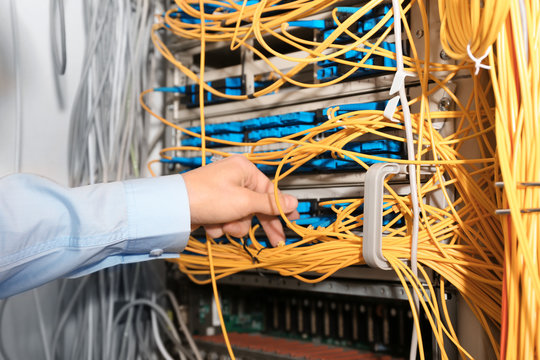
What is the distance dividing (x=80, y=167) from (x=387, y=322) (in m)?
0.80

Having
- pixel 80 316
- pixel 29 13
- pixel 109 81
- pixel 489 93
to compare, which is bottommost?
pixel 80 316

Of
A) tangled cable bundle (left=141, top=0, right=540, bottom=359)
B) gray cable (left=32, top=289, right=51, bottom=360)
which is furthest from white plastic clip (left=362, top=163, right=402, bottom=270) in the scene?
gray cable (left=32, top=289, right=51, bottom=360)

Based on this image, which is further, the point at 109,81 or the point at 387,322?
the point at 109,81

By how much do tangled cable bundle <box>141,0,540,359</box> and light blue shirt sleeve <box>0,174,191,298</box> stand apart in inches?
6.0

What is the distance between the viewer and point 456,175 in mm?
729

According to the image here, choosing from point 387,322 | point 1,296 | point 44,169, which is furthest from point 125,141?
point 387,322

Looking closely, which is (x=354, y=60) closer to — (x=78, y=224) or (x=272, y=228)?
(x=272, y=228)

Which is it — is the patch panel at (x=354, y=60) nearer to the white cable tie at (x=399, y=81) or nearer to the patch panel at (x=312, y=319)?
the white cable tie at (x=399, y=81)

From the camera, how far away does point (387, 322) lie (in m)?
1.01

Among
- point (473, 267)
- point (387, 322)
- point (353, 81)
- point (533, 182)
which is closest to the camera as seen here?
point (533, 182)

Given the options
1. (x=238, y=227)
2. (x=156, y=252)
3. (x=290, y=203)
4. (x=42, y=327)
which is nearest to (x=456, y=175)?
(x=290, y=203)

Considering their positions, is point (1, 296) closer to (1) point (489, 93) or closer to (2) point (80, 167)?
(2) point (80, 167)

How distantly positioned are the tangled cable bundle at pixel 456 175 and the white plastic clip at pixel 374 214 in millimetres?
23

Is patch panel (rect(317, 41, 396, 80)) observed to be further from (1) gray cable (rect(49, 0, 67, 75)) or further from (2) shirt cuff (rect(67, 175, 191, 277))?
(1) gray cable (rect(49, 0, 67, 75))
